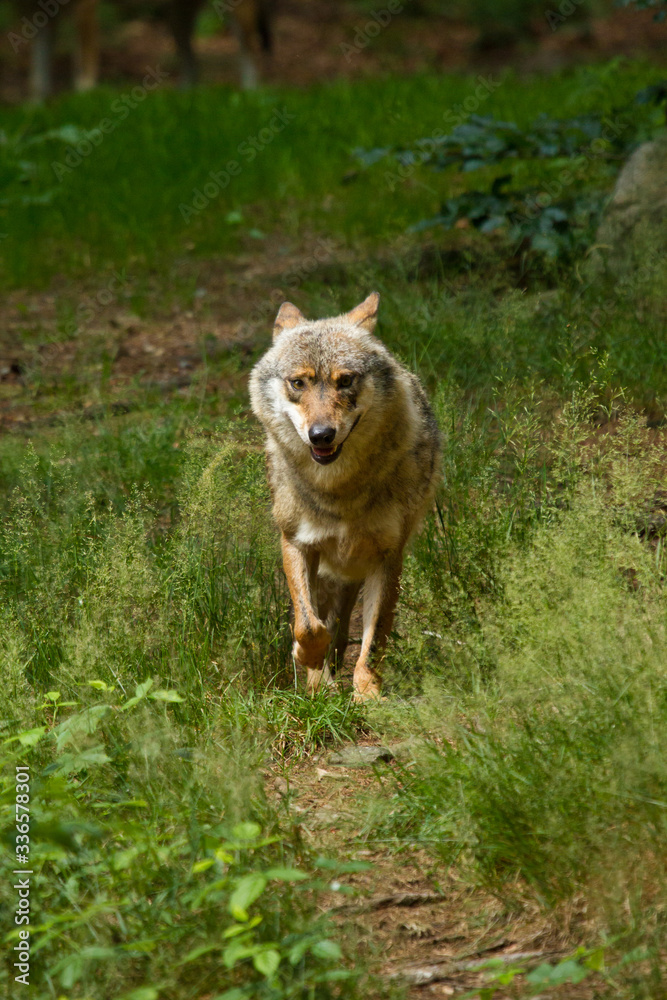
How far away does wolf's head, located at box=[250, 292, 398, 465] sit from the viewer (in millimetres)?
4145

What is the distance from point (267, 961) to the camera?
7.54 ft

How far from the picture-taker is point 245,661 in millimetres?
4285

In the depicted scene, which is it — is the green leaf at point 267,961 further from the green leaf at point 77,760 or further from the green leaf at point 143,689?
the green leaf at point 143,689

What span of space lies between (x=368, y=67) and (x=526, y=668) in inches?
941

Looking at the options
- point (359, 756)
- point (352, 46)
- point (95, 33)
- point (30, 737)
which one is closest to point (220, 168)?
point (359, 756)

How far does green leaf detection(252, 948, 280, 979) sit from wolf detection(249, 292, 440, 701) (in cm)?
188

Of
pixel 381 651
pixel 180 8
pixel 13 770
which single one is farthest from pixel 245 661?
pixel 180 8

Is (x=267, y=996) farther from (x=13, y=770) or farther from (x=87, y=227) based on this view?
(x=87, y=227)

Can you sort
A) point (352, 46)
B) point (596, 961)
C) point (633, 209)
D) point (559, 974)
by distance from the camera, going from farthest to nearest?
point (352, 46) < point (633, 209) < point (596, 961) < point (559, 974)

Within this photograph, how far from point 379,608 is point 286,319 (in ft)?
4.69

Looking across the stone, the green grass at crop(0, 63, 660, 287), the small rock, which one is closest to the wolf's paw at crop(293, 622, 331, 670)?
the small rock

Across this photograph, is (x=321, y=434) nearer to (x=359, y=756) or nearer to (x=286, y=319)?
(x=286, y=319)

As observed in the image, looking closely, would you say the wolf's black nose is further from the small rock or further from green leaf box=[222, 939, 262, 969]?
green leaf box=[222, 939, 262, 969]

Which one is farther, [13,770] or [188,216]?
[188,216]
